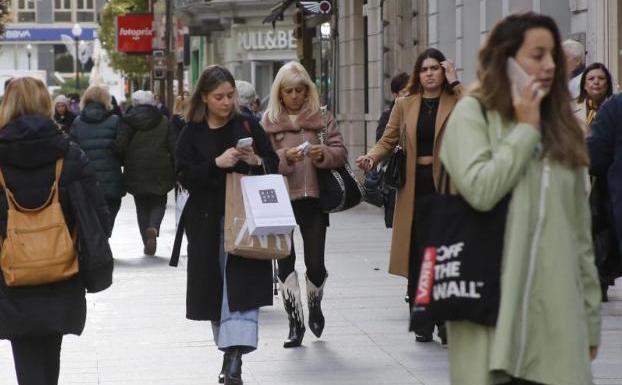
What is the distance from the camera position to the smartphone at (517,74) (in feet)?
16.3

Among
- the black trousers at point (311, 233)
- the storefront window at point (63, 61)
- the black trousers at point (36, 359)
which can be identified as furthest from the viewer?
the storefront window at point (63, 61)

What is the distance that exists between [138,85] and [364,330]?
6602 centimetres

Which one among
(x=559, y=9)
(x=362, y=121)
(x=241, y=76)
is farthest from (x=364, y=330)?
(x=241, y=76)

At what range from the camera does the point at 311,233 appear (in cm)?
1048

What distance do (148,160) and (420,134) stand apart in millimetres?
8100

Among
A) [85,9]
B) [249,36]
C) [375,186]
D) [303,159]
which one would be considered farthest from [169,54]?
[85,9]

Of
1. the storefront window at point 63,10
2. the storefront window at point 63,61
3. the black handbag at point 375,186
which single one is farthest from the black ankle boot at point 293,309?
the storefront window at point 63,61

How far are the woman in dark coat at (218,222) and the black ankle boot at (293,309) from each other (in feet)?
5.45

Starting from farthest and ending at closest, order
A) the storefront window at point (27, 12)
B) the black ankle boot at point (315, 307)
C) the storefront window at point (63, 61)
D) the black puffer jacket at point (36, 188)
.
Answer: the storefront window at point (63, 61)
the storefront window at point (27, 12)
the black ankle boot at point (315, 307)
the black puffer jacket at point (36, 188)

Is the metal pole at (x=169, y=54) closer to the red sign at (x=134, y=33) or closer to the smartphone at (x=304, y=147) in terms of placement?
the red sign at (x=134, y=33)

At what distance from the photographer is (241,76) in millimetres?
47438

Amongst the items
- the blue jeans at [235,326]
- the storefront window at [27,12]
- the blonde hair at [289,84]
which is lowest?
the blue jeans at [235,326]

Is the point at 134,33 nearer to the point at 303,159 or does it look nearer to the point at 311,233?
the point at 311,233

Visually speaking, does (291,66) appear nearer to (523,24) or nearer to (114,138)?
(523,24)
